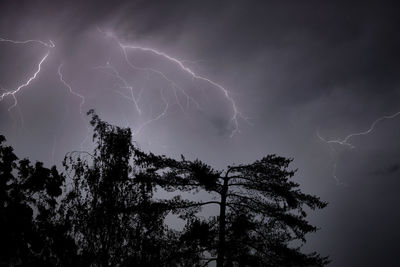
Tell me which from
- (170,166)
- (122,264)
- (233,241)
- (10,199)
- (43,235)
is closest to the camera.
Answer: (122,264)

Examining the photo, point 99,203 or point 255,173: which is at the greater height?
point 255,173

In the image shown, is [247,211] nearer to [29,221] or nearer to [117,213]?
[117,213]

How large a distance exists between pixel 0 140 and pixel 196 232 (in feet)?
37.8

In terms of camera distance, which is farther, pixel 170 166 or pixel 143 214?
pixel 170 166

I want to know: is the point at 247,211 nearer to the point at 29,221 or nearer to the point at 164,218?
the point at 164,218

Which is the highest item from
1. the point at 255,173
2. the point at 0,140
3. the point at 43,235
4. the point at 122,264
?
the point at 0,140

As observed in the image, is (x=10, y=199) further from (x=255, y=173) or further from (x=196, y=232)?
(x=255, y=173)

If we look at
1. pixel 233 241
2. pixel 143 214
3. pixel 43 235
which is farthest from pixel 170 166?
pixel 43 235

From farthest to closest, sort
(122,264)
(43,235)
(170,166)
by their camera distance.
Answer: (43,235), (170,166), (122,264)

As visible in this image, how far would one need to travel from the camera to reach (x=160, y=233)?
1014 centimetres

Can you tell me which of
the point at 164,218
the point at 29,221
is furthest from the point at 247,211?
the point at 29,221

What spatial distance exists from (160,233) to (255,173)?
13.6 ft

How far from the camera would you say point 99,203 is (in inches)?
387

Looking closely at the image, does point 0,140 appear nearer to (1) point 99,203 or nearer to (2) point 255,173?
(1) point 99,203
